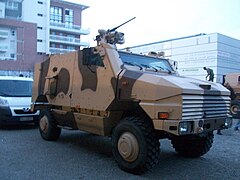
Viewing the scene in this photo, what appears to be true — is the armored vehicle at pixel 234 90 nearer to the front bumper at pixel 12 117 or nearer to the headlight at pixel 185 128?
the front bumper at pixel 12 117

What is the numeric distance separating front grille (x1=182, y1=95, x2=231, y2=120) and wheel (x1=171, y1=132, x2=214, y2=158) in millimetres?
850

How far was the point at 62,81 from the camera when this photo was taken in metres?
7.86

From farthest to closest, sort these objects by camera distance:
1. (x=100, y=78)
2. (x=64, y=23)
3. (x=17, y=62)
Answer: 1. (x=64, y=23)
2. (x=17, y=62)
3. (x=100, y=78)

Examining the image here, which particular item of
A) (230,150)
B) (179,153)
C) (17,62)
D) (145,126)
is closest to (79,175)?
(145,126)

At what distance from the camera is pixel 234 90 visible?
53.9 ft

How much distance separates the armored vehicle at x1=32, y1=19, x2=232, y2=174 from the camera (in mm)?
5332

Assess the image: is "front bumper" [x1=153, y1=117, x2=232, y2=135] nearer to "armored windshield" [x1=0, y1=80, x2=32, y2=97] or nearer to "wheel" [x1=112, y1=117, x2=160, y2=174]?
"wheel" [x1=112, y1=117, x2=160, y2=174]

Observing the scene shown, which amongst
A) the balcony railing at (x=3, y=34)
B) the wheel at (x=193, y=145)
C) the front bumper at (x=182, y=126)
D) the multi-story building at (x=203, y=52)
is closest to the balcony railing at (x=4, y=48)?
the balcony railing at (x=3, y=34)

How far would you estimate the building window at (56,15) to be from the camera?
2477 inches

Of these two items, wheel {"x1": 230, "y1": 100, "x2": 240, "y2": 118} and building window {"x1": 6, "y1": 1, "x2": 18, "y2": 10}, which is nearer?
wheel {"x1": 230, "y1": 100, "x2": 240, "y2": 118}

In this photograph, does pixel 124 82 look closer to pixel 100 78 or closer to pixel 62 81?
pixel 100 78

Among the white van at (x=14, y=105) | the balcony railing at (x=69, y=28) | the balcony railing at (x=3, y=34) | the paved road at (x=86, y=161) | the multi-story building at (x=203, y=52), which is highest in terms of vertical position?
the balcony railing at (x=69, y=28)

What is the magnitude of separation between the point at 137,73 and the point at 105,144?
10.1 feet

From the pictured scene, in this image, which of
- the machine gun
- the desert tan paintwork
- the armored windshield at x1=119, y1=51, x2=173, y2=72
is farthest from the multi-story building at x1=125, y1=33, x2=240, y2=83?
the machine gun
